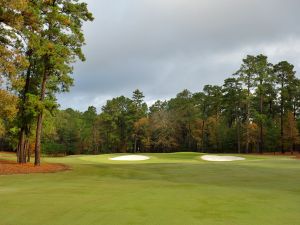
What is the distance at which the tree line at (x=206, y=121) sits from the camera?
6894 centimetres

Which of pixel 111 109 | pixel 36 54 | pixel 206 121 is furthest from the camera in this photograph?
pixel 111 109

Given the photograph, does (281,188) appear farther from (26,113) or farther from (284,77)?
(284,77)

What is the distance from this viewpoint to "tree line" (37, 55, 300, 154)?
226 feet

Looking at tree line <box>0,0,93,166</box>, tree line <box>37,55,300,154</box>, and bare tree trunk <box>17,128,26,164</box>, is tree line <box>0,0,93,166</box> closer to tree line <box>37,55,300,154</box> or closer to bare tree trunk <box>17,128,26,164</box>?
bare tree trunk <box>17,128,26,164</box>

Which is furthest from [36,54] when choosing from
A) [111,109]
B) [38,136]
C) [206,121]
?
[111,109]

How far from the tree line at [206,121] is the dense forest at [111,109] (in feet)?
0.69

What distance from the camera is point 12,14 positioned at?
72.1 feet

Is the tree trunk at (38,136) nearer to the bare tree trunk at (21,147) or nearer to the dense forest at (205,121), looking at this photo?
the bare tree trunk at (21,147)

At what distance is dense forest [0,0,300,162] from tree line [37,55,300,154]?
0.69ft

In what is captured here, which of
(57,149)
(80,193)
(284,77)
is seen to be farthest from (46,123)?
(57,149)

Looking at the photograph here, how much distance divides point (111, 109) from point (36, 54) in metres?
78.2

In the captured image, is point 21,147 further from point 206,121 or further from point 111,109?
A: point 111,109

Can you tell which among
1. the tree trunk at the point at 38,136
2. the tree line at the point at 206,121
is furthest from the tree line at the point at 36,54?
the tree line at the point at 206,121

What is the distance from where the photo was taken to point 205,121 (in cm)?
8975
